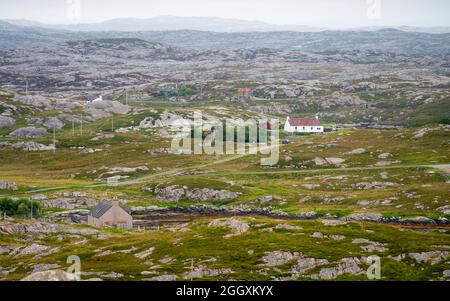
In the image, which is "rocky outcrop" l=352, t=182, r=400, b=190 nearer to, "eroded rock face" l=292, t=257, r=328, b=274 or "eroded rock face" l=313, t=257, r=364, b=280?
"eroded rock face" l=292, t=257, r=328, b=274

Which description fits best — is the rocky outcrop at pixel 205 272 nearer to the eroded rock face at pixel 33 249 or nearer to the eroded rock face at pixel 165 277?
the eroded rock face at pixel 165 277

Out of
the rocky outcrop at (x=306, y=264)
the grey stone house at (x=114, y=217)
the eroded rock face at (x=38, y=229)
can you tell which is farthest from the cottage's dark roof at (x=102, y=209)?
the rocky outcrop at (x=306, y=264)

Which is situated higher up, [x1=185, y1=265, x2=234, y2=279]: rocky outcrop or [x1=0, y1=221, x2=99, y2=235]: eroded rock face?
[x1=185, y1=265, x2=234, y2=279]: rocky outcrop

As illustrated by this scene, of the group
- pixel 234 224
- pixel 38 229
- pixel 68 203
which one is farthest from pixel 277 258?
pixel 68 203

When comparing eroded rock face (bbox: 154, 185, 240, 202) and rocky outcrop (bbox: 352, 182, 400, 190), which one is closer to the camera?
eroded rock face (bbox: 154, 185, 240, 202)

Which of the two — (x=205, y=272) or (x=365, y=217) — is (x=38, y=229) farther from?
(x=365, y=217)

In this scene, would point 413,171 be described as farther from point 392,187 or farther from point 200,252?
point 200,252

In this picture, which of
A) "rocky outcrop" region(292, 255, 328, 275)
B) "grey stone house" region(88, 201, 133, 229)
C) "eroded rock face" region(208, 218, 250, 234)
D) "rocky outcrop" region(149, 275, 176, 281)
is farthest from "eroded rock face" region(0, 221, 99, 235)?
"rocky outcrop" region(292, 255, 328, 275)

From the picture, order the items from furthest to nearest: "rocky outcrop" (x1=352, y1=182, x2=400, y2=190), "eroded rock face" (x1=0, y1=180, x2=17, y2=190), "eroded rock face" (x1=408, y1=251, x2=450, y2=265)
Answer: "eroded rock face" (x1=0, y1=180, x2=17, y2=190) → "rocky outcrop" (x1=352, y1=182, x2=400, y2=190) → "eroded rock face" (x1=408, y1=251, x2=450, y2=265)

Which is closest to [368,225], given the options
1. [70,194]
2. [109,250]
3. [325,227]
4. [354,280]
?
[325,227]
